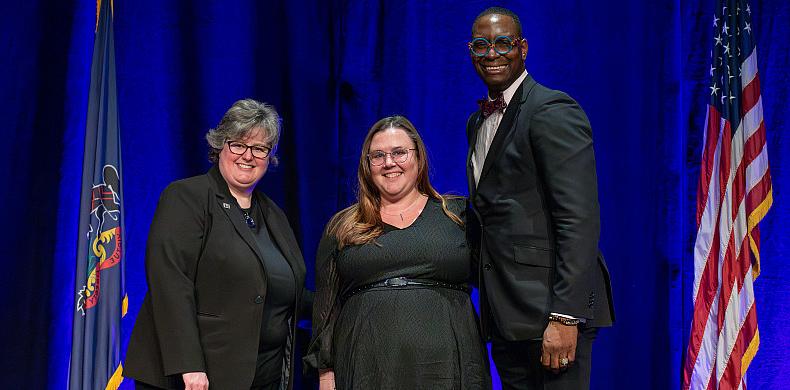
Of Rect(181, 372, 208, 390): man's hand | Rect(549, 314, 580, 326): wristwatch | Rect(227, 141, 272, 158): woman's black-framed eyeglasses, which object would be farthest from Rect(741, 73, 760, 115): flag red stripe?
Rect(181, 372, 208, 390): man's hand

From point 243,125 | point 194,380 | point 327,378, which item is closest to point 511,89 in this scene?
point 243,125

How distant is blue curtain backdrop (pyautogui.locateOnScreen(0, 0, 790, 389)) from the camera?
9.82 feet

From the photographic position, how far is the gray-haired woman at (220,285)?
2.29 m

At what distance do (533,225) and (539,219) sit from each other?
0.02m

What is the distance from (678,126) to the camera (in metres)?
3.31

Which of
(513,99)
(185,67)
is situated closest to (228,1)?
(185,67)

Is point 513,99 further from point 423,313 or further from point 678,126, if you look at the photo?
point 678,126

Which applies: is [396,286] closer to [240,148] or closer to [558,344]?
[558,344]

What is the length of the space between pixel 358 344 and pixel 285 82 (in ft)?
5.42

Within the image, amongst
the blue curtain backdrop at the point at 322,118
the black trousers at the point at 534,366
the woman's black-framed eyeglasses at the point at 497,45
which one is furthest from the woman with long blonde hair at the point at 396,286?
the blue curtain backdrop at the point at 322,118

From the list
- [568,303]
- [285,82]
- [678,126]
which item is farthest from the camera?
[285,82]

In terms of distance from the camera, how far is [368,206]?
8.14 feet

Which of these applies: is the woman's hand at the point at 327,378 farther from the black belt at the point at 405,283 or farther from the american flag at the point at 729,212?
the american flag at the point at 729,212

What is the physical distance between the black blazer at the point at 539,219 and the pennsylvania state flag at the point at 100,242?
5.17 ft
